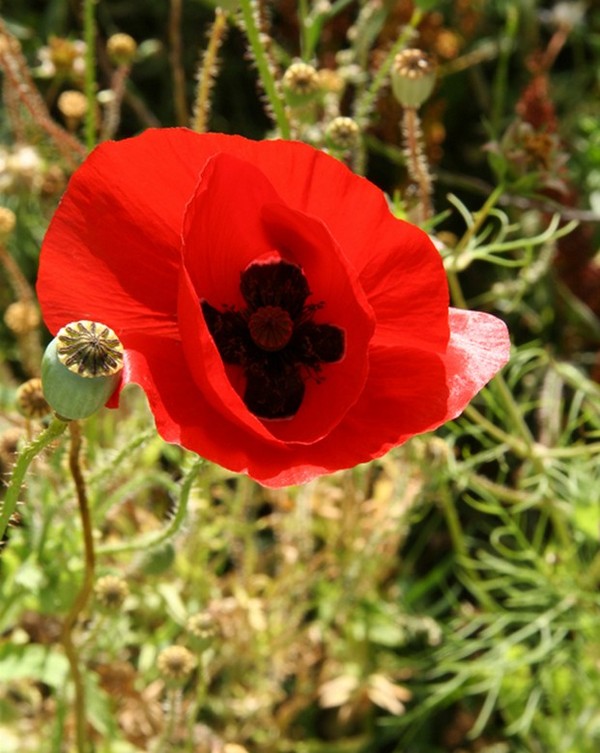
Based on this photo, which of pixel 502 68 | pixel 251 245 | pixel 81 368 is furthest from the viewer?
pixel 502 68

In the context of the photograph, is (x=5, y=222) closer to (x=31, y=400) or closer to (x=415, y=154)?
(x=31, y=400)

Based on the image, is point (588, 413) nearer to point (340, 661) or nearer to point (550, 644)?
point (550, 644)

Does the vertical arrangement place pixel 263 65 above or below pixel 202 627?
above

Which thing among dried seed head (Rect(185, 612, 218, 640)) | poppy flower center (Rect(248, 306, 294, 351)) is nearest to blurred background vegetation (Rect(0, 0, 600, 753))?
dried seed head (Rect(185, 612, 218, 640))

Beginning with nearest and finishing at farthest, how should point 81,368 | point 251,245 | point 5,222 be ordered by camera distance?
point 81,368 → point 251,245 → point 5,222

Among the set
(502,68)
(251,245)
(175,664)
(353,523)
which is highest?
(251,245)

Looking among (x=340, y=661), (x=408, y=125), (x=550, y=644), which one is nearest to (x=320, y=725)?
(x=340, y=661)

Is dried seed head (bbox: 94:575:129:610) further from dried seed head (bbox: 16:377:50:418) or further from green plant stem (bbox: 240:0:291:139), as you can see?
green plant stem (bbox: 240:0:291:139)

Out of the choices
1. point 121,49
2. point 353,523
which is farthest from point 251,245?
point 353,523
